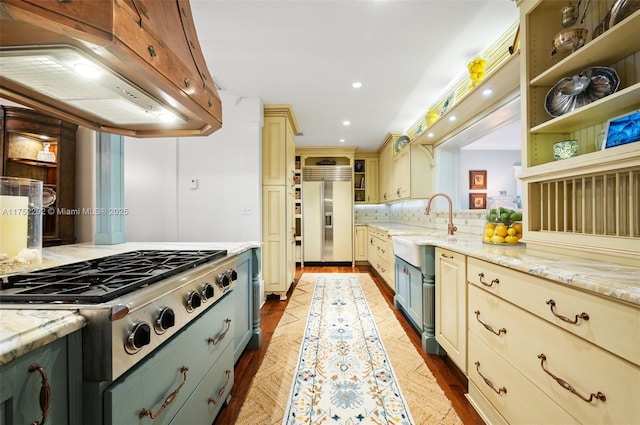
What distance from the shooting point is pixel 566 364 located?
0.91 meters

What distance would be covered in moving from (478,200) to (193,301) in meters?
4.21

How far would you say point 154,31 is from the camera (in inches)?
36.3

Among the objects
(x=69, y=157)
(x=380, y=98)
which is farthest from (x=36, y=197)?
(x=380, y=98)

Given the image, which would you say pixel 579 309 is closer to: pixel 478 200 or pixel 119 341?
pixel 119 341

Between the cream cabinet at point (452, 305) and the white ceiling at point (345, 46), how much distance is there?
162cm

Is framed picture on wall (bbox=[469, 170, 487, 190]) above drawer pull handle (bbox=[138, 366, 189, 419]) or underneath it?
above

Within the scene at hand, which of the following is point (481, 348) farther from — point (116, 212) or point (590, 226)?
point (116, 212)

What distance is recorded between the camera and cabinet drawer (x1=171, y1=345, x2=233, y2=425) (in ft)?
3.27

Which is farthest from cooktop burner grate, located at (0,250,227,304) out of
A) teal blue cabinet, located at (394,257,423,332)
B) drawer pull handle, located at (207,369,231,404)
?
teal blue cabinet, located at (394,257,423,332)

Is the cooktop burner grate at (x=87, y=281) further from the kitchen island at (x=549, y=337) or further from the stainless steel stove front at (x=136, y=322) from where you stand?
the kitchen island at (x=549, y=337)

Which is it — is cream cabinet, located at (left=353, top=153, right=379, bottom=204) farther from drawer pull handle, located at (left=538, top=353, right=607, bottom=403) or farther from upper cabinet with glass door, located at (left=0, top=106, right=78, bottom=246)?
drawer pull handle, located at (left=538, top=353, right=607, bottom=403)

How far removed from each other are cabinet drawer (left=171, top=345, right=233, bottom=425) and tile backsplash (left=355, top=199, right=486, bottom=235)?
2.36 meters

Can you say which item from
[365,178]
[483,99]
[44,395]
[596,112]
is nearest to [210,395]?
[44,395]

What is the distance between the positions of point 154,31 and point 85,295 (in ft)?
2.85
